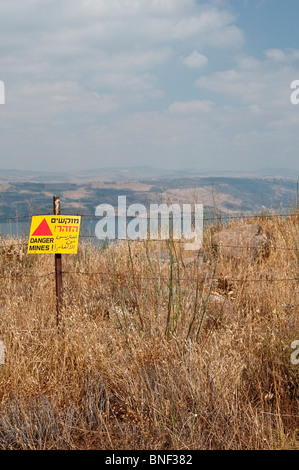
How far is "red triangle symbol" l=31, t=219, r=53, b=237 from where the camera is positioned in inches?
181

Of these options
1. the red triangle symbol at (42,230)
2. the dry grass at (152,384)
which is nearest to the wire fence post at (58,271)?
the dry grass at (152,384)

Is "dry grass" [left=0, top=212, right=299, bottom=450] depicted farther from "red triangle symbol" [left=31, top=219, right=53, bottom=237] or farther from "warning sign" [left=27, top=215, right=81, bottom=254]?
"red triangle symbol" [left=31, top=219, right=53, bottom=237]

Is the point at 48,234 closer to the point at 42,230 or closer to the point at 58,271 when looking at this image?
the point at 42,230

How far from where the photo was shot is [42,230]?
181 inches

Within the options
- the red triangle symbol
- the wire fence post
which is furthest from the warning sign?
the wire fence post

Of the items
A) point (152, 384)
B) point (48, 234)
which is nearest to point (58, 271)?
point (48, 234)

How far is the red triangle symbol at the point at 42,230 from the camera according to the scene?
4598 millimetres

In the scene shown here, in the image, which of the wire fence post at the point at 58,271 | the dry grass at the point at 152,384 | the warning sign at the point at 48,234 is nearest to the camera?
the dry grass at the point at 152,384

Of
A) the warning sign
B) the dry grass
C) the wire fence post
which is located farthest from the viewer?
the wire fence post

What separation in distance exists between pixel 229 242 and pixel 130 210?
2.58 meters

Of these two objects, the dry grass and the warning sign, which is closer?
the dry grass

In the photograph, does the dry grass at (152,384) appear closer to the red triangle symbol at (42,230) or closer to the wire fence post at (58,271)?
the wire fence post at (58,271)

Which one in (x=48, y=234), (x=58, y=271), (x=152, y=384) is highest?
(x=48, y=234)
